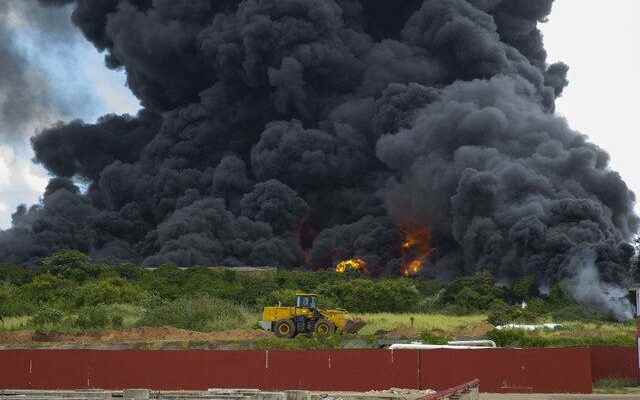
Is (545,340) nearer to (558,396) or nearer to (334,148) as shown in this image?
(558,396)

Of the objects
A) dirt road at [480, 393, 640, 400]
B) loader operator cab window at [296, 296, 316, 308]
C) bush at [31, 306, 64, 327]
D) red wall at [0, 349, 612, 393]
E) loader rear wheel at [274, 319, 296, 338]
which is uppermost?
loader operator cab window at [296, 296, 316, 308]

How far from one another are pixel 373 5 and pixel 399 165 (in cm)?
2850

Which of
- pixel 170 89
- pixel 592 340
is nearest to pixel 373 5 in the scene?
pixel 170 89

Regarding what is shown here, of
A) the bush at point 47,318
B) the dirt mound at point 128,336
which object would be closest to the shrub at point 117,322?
the dirt mound at point 128,336

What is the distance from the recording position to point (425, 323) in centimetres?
4850

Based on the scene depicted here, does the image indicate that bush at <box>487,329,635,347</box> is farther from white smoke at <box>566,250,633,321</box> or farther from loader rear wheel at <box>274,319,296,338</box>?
white smoke at <box>566,250,633,321</box>

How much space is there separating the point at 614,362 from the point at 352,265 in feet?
152

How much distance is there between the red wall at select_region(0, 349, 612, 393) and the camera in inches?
1206

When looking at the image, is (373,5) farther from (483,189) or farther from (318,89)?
(483,189)

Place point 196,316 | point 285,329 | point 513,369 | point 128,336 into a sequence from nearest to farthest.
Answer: point 513,369 < point 128,336 < point 285,329 < point 196,316

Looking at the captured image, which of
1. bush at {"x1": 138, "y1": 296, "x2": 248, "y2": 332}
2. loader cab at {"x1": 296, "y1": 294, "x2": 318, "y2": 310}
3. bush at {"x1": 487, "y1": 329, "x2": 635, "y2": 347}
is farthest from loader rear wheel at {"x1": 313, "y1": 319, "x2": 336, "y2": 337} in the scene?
bush at {"x1": 487, "y1": 329, "x2": 635, "y2": 347}

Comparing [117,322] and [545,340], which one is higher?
[117,322]

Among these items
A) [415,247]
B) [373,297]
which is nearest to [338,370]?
[373,297]

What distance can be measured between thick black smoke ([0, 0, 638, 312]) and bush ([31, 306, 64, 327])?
29.7 meters
